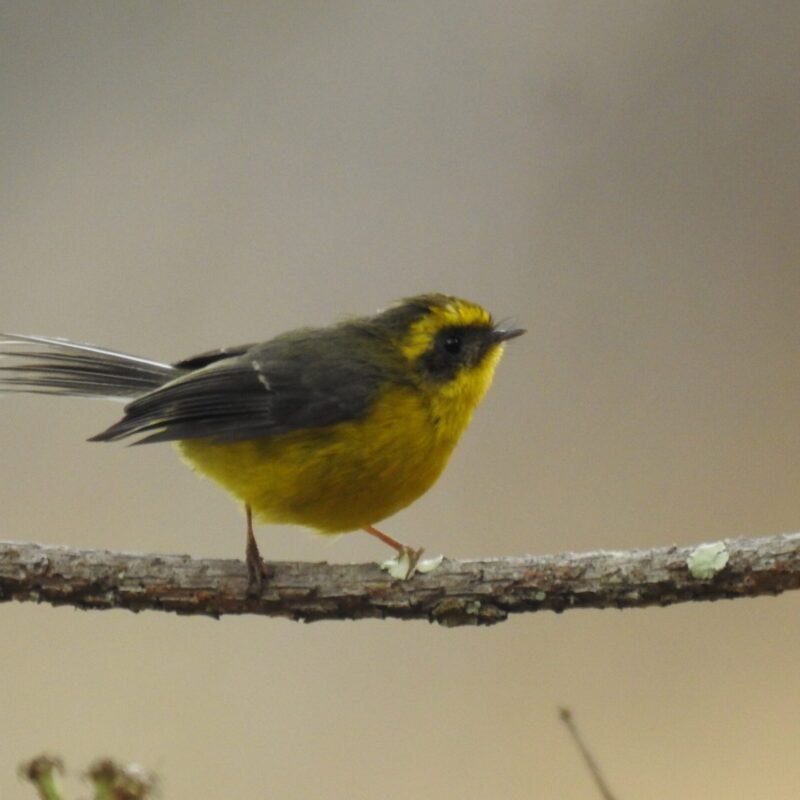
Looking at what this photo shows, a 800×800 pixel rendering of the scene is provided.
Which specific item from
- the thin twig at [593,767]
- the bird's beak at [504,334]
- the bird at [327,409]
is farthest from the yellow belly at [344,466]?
the thin twig at [593,767]

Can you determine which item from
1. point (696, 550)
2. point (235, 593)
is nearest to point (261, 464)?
point (235, 593)

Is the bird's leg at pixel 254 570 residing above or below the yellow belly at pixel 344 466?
below

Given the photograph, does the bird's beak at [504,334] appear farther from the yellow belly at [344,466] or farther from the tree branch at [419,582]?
the tree branch at [419,582]

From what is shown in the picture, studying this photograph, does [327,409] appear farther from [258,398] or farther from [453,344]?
[453,344]

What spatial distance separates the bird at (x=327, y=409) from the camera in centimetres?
233

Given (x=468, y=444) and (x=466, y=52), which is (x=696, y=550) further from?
(x=466, y=52)

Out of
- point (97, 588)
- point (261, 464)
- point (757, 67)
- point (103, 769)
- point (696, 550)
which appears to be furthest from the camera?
point (757, 67)

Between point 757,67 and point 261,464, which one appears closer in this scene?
→ point 261,464

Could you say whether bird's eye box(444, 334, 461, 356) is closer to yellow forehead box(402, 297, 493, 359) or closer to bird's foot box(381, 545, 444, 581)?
yellow forehead box(402, 297, 493, 359)

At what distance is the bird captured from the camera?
7.64ft

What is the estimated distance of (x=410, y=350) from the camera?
2510 millimetres

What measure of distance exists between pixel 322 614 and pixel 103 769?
988 mm

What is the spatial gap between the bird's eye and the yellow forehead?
26 millimetres

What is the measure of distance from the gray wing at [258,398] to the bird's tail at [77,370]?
0.19 metres
